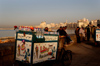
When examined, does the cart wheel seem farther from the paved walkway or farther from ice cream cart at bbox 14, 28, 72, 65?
ice cream cart at bbox 14, 28, 72, 65

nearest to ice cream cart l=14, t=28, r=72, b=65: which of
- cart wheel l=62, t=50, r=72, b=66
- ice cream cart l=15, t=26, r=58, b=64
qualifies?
ice cream cart l=15, t=26, r=58, b=64

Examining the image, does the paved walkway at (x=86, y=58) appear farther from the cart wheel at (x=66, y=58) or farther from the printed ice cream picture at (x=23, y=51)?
the printed ice cream picture at (x=23, y=51)

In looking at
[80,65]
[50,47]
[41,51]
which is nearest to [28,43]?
[41,51]

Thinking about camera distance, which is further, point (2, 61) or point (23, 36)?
point (2, 61)

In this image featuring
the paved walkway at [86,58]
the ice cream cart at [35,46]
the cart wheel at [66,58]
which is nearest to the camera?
the ice cream cart at [35,46]

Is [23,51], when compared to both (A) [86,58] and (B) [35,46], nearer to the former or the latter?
(B) [35,46]

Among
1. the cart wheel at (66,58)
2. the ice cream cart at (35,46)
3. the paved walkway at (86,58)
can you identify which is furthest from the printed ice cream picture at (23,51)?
the paved walkway at (86,58)

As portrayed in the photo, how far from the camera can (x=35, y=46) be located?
14.0 ft

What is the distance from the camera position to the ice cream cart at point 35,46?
14.0ft

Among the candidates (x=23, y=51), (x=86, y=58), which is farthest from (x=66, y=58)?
(x=23, y=51)

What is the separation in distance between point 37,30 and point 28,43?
0.59 metres

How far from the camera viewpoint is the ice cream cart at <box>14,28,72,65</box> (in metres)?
4.25

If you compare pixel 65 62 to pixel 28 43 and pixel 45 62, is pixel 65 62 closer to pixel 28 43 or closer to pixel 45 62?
pixel 45 62

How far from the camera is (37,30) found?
464cm
